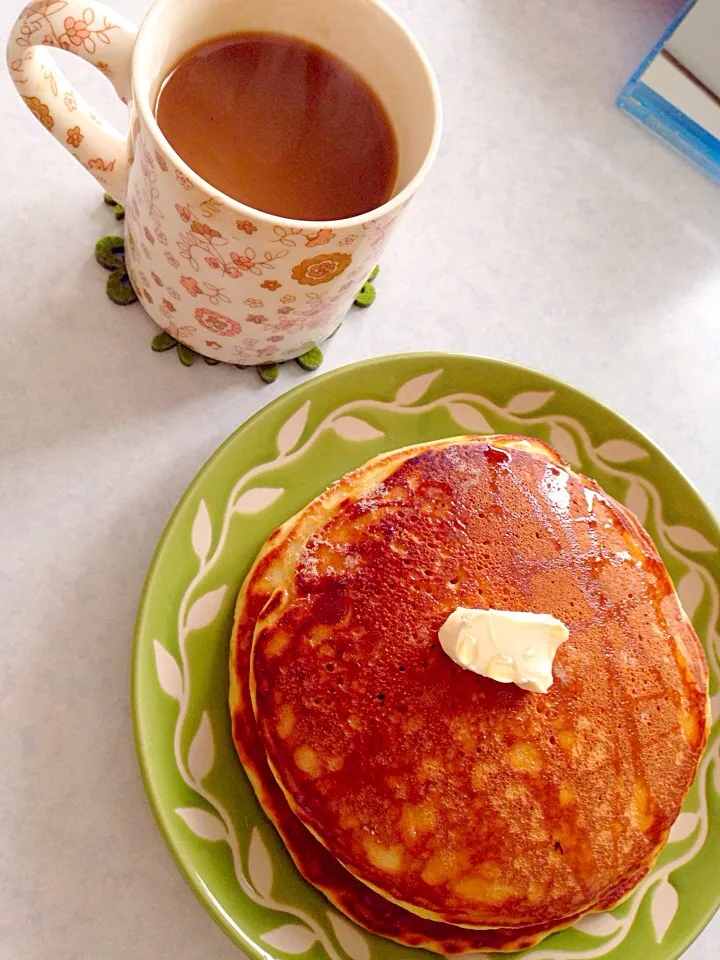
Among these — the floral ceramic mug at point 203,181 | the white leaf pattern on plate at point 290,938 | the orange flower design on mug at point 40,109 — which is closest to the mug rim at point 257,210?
the floral ceramic mug at point 203,181

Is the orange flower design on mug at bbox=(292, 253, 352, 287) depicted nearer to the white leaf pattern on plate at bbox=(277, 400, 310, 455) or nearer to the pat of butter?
the white leaf pattern on plate at bbox=(277, 400, 310, 455)

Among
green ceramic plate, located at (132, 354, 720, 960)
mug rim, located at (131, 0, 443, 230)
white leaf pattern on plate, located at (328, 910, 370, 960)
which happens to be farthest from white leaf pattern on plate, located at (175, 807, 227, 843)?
mug rim, located at (131, 0, 443, 230)

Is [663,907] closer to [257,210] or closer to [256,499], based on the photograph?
[256,499]

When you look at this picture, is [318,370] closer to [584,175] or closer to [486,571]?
[486,571]

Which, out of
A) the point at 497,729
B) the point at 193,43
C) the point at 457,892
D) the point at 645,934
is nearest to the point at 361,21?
the point at 193,43

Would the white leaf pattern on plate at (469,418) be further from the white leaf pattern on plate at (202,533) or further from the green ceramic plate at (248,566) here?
the white leaf pattern on plate at (202,533)
